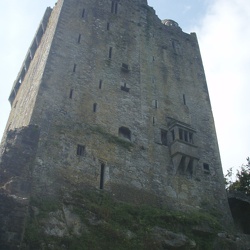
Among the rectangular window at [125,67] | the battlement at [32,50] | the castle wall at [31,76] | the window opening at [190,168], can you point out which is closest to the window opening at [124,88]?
the rectangular window at [125,67]

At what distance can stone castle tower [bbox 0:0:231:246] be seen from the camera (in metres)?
15.9

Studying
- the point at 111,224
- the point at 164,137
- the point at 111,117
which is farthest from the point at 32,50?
the point at 111,224

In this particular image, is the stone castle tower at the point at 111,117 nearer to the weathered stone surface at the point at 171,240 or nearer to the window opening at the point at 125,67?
the window opening at the point at 125,67

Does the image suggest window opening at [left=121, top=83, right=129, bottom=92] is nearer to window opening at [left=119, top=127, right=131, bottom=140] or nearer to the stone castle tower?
the stone castle tower

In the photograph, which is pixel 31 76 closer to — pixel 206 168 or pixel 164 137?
pixel 164 137

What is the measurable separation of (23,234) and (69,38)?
39.7 feet

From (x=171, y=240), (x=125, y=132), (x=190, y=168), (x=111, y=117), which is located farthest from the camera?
(x=190, y=168)

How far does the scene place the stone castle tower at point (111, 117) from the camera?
15.9 m

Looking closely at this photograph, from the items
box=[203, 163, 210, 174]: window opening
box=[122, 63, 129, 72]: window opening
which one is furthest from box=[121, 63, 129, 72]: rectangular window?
box=[203, 163, 210, 174]: window opening

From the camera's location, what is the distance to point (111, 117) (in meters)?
19.6

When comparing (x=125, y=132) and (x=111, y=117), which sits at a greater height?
(x=111, y=117)

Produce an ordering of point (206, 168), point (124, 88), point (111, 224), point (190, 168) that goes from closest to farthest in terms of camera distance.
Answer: point (111, 224), point (190, 168), point (206, 168), point (124, 88)

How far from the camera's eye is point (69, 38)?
70.6 feet

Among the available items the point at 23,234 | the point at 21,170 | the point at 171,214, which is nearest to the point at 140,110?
the point at 171,214
